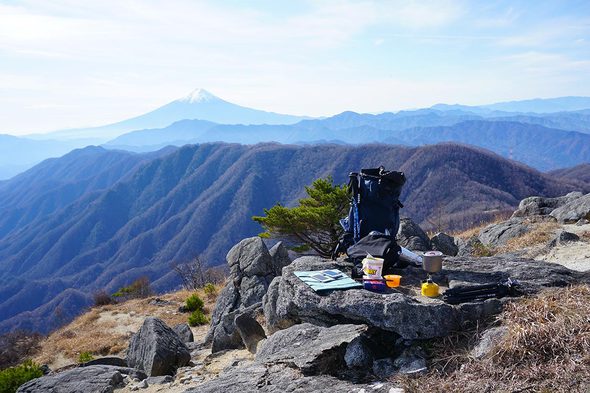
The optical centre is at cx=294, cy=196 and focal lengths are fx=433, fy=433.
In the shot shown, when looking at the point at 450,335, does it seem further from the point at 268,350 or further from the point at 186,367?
the point at 186,367

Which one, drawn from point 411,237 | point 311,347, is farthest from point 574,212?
point 311,347

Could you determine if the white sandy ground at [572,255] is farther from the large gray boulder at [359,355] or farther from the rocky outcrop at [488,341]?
the large gray boulder at [359,355]

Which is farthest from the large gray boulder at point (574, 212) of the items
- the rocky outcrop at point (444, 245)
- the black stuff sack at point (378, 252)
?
the black stuff sack at point (378, 252)

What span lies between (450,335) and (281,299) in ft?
7.70

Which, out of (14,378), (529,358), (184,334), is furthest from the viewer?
(184,334)

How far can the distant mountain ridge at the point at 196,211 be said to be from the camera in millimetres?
110188

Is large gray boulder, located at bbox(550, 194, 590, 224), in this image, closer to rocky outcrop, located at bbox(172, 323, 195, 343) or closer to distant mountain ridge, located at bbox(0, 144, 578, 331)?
rocky outcrop, located at bbox(172, 323, 195, 343)

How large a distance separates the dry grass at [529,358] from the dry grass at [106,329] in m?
9.54

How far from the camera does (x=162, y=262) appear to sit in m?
134

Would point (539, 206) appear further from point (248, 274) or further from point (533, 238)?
point (248, 274)

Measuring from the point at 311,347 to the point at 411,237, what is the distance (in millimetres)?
7779

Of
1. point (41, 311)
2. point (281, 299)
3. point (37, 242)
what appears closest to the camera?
point (281, 299)

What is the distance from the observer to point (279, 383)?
13.9ft

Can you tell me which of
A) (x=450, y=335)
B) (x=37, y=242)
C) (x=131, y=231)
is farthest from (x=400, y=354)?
(x=37, y=242)
